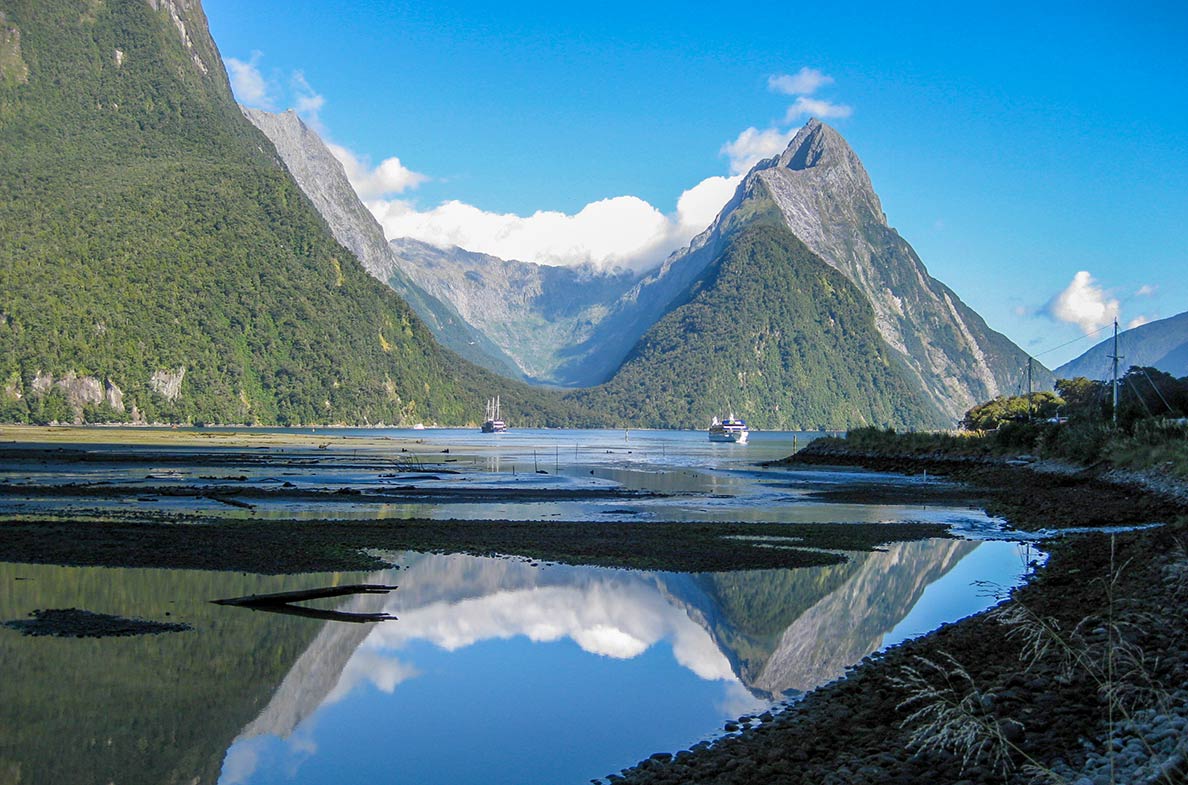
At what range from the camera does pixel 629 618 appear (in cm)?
Result: 1722

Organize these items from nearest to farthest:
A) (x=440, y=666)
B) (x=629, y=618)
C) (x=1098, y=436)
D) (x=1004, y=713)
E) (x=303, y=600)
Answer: (x=1004, y=713)
(x=440, y=666)
(x=303, y=600)
(x=629, y=618)
(x=1098, y=436)

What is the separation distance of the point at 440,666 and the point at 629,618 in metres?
4.39

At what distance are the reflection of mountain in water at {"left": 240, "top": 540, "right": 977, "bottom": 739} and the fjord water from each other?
59 millimetres

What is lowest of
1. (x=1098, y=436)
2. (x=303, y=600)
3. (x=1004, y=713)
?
(x=303, y=600)

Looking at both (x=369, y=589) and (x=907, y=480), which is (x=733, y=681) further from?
(x=907, y=480)

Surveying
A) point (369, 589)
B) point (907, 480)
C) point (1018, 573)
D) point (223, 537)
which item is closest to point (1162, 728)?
point (369, 589)

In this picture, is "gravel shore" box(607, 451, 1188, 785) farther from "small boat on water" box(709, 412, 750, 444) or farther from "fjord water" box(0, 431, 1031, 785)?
"small boat on water" box(709, 412, 750, 444)

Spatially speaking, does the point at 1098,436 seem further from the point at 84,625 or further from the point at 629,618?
the point at 84,625

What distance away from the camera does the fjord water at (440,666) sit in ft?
32.7

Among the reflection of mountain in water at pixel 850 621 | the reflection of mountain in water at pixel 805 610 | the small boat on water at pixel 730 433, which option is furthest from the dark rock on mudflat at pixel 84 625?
the small boat on water at pixel 730 433

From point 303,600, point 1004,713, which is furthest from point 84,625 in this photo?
point 1004,713

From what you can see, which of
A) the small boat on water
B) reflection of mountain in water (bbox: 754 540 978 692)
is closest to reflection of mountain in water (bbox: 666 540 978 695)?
reflection of mountain in water (bbox: 754 540 978 692)

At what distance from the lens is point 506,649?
15062 mm

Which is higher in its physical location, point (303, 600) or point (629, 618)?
point (303, 600)
